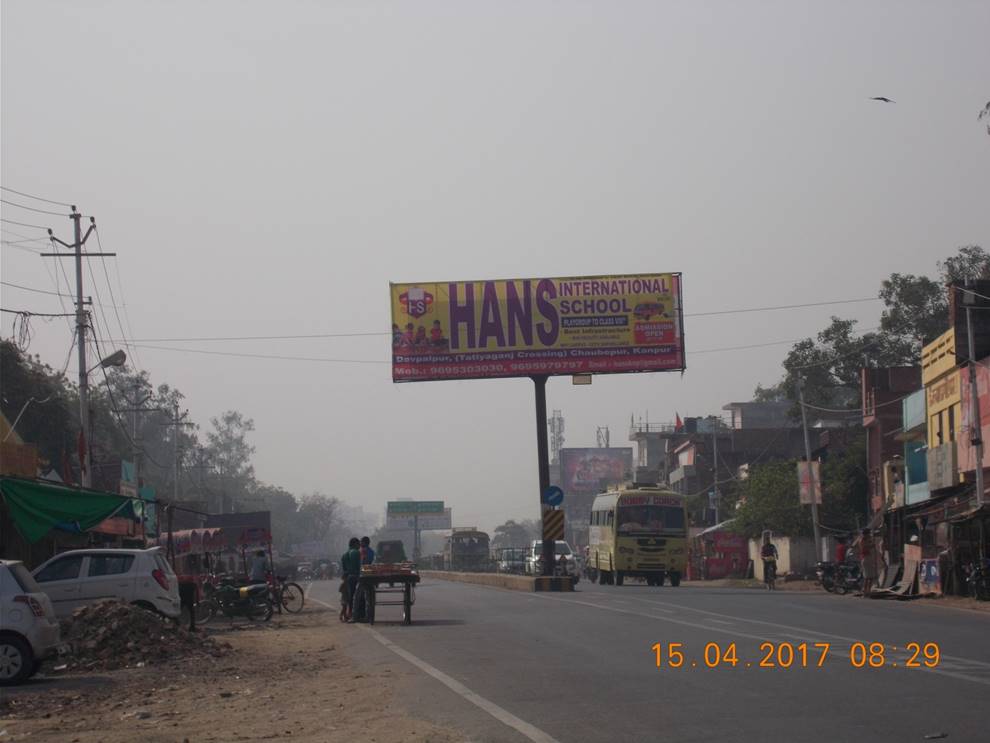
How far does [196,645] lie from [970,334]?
26.2m

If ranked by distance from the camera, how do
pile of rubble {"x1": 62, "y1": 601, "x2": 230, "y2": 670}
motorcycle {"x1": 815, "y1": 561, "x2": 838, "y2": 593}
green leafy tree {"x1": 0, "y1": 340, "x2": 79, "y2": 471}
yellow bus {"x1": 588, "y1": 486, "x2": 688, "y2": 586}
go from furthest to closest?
green leafy tree {"x1": 0, "y1": 340, "x2": 79, "y2": 471} → yellow bus {"x1": 588, "y1": 486, "x2": 688, "y2": 586} → motorcycle {"x1": 815, "y1": 561, "x2": 838, "y2": 593} → pile of rubble {"x1": 62, "y1": 601, "x2": 230, "y2": 670}

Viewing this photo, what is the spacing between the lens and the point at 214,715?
12.4m

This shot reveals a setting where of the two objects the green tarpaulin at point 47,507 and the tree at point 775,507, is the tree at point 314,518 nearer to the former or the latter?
the tree at point 775,507

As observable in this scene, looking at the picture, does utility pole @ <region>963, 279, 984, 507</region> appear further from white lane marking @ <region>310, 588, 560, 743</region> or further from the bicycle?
white lane marking @ <region>310, 588, 560, 743</region>

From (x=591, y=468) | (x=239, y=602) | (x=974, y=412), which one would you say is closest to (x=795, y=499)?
(x=974, y=412)

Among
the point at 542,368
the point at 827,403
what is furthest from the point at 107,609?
the point at 827,403

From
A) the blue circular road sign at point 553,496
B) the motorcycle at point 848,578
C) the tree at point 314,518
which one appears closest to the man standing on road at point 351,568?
the blue circular road sign at point 553,496

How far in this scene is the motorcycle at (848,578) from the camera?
37.7 meters

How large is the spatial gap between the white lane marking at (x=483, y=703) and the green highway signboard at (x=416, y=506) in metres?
114

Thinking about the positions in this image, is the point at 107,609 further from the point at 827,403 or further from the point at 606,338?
the point at 827,403

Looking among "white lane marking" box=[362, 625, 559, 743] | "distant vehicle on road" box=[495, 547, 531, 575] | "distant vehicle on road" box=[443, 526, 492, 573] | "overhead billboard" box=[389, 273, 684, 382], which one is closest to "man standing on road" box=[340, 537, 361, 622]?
"white lane marking" box=[362, 625, 559, 743]

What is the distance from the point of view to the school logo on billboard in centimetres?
4447

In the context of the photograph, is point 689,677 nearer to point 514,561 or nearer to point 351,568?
point 351,568
